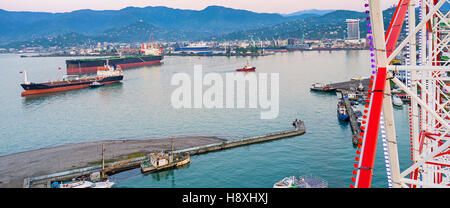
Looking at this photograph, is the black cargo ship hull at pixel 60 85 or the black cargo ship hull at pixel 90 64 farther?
the black cargo ship hull at pixel 90 64

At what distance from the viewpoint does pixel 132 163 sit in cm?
1664

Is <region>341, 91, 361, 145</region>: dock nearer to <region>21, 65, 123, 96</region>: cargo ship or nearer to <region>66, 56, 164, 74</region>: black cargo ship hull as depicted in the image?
<region>21, 65, 123, 96</region>: cargo ship

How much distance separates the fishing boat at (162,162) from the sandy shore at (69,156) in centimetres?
202

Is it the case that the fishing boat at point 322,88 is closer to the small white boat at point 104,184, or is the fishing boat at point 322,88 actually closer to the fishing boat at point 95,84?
the fishing boat at point 95,84

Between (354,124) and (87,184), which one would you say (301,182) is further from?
(354,124)

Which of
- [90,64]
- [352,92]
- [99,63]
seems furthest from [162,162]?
[99,63]

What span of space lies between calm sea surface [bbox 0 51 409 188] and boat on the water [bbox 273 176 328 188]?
0.50 meters

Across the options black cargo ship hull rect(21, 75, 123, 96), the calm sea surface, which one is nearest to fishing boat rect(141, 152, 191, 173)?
the calm sea surface

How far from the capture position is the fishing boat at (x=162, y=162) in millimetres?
15978

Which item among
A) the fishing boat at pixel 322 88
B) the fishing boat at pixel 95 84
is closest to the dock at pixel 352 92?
the fishing boat at pixel 322 88

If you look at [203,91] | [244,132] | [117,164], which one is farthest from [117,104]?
[117,164]

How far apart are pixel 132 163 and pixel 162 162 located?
1547 millimetres
